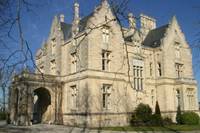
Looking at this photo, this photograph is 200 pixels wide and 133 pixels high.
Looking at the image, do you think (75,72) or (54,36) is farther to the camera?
(54,36)

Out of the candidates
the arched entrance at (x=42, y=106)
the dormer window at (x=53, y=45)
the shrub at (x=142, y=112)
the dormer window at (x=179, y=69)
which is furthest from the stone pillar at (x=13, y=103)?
the dormer window at (x=179, y=69)

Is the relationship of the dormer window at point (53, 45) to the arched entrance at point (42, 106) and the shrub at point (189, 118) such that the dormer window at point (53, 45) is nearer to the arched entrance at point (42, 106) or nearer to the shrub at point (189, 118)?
the arched entrance at point (42, 106)

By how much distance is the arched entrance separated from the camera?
102 ft

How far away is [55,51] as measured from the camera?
32.9 m

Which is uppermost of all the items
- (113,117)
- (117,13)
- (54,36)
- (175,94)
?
(54,36)

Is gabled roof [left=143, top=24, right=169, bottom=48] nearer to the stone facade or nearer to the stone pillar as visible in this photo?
the stone facade

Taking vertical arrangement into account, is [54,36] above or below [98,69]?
above

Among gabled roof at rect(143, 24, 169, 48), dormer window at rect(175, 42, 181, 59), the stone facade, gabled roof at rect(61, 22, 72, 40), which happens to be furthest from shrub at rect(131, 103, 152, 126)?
gabled roof at rect(61, 22, 72, 40)

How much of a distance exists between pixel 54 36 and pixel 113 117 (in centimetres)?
1287

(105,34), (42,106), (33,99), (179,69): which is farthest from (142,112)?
(42,106)

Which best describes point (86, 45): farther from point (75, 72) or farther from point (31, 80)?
point (31, 80)

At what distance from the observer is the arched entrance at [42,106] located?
1220 inches

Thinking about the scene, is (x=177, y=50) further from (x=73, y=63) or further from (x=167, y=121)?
(x=73, y=63)

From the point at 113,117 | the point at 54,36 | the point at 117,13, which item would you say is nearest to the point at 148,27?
the point at 54,36
